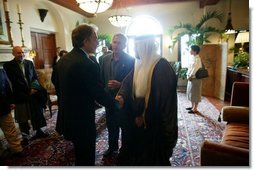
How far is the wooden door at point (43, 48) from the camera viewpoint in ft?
13.9

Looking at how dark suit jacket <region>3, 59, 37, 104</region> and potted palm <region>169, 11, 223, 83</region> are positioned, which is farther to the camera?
potted palm <region>169, 11, 223, 83</region>

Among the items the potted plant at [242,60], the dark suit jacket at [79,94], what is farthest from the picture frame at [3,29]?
the potted plant at [242,60]

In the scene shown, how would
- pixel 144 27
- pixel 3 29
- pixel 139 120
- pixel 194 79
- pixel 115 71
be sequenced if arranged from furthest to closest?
pixel 144 27, pixel 194 79, pixel 3 29, pixel 115 71, pixel 139 120

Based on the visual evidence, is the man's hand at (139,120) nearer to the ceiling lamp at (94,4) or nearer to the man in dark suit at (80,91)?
the man in dark suit at (80,91)

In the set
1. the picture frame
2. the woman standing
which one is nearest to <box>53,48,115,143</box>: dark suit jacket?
the picture frame

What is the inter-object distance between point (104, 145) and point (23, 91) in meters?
1.17

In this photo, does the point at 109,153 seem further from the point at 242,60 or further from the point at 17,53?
the point at 242,60

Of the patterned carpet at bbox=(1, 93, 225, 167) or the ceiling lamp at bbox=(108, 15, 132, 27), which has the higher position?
the ceiling lamp at bbox=(108, 15, 132, 27)

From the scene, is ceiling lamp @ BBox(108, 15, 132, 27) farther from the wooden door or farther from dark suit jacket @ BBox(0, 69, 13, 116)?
dark suit jacket @ BBox(0, 69, 13, 116)

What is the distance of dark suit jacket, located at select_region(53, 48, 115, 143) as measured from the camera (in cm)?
121

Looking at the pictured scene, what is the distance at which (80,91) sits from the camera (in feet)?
4.08

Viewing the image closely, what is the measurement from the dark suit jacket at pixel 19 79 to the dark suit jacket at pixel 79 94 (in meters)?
1.25

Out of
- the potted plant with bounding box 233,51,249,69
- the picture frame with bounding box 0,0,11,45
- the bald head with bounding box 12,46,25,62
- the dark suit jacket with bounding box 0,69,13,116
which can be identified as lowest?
the dark suit jacket with bounding box 0,69,13,116

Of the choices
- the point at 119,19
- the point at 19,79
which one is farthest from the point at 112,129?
the point at 119,19
